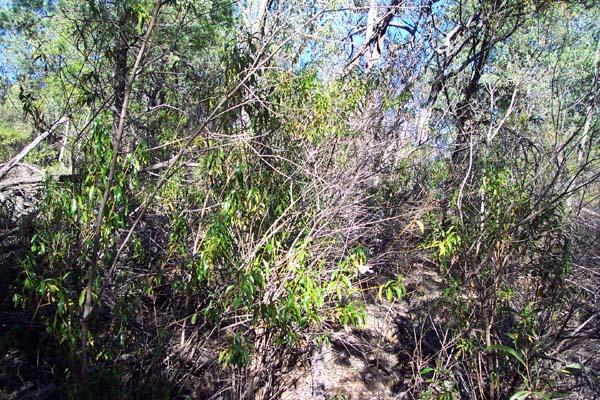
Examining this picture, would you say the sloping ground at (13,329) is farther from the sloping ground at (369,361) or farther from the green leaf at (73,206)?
the sloping ground at (369,361)

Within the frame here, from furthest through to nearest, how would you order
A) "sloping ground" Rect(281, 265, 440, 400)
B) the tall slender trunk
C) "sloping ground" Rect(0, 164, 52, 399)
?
"sloping ground" Rect(281, 265, 440, 400) < "sloping ground" Rect(0, 164, 52, 399) < the tall slender trunk

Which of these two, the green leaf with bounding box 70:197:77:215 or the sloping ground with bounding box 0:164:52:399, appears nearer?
the green leaf with bounding box 70:197:77:215

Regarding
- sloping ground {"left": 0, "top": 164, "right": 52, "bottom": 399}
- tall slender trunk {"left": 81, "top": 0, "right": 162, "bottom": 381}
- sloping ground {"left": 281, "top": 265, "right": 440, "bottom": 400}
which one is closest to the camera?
tall slender trunk {"left": 81, "top": 0, "right": 162, "bottom": 381}

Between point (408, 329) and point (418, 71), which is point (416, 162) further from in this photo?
point (408, 329)

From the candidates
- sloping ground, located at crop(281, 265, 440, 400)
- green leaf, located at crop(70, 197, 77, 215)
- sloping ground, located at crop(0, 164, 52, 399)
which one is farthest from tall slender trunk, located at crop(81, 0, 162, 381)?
sloping ground, located at crop(281, 265, 440, 400)

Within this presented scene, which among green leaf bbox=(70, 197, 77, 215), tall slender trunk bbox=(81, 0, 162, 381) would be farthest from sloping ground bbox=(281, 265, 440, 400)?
green leaf bbox=(70, 197, 77, 215)

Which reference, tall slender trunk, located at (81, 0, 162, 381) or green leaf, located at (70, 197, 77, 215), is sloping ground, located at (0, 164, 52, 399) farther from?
green leaf, located at (70, 197, 77, 215)

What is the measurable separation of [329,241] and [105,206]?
1580 millimetres

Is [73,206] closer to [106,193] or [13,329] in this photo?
[106,193]

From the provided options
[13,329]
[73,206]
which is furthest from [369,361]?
[73,206]

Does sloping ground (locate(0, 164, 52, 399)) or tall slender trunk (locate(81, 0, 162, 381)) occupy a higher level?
tall slender trunk (locate(81, 0, 162, 381))

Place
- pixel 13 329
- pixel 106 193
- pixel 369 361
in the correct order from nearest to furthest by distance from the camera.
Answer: pixel 106 193, pixel 13 329, pixel 369 361

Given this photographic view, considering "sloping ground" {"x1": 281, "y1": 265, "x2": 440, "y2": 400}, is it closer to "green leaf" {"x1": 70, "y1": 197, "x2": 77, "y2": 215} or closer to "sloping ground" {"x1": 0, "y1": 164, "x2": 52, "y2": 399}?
"sloping ground" {"x1": 0, "y1": 164, "x2": 52, "y2": 399}

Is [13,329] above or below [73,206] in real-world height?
below
